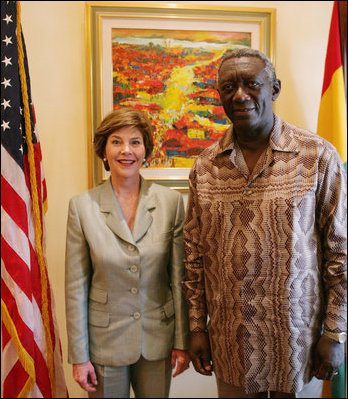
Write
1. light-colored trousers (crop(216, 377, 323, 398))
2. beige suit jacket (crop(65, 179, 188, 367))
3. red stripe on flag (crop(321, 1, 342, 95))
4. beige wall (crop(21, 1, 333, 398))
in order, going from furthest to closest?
beige wall (crop(21, 1, 333, 398))
red stripe on flag (crop(321, 1, 342, 95))
beige suit jacket (crop(65, 179, 188, 367))
light-colored trousers (crop(216, 377, 323, 398))

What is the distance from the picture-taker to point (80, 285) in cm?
136

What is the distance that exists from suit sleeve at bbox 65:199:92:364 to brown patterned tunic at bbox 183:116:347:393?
474mm

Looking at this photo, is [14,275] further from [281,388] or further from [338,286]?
[338,286]

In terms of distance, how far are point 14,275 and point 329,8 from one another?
179 cm

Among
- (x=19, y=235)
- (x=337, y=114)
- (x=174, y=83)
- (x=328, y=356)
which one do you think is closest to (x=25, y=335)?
(x=19, y=235)

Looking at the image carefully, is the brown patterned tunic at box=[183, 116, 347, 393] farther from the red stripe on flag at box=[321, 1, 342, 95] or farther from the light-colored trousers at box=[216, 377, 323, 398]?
the red stripe on flag at box=[321, 1, 342, 95]

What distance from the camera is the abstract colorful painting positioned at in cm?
189

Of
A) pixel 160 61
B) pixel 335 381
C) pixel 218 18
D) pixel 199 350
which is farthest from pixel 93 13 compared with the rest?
pixel 335 381

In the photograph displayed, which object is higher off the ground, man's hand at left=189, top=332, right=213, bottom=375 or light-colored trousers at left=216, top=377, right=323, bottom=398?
man's hand at left=189, top=332, right=213, bottom=375

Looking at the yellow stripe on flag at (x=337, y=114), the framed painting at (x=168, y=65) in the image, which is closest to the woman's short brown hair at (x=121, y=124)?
the framed painting at (x=168, y=65)

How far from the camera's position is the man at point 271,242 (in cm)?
113

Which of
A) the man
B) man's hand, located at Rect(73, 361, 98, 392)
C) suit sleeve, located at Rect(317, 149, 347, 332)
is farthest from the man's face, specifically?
man's hand, located at Rect(73, 361, 98, 392)

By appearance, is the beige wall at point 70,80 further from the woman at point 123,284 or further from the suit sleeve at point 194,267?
the suit sleeve at point 194,267

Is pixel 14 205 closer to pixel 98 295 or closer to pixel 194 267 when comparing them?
pixel 98 295
